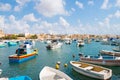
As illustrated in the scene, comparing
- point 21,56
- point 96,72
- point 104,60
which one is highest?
point 21,56

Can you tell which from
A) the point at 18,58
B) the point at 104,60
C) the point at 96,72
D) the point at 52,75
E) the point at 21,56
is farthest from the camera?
the point at 21,56

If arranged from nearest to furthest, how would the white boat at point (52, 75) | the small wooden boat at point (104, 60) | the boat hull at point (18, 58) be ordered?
the white boat at point (52, 75) < the small wooden boat at point (104, 60) < the boat hull at point (18, 58)

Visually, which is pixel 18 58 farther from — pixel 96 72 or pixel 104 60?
pixel 96 72

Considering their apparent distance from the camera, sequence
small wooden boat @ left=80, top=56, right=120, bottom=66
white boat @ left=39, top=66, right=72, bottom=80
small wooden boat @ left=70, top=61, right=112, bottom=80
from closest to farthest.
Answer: white boat @ left=39, top=66, right=72, bottom=80
small wooden boat @ left=70, top=61, right=112, bottom=80
small wooden boat @ left=80, top=56, right=120, bottom=66

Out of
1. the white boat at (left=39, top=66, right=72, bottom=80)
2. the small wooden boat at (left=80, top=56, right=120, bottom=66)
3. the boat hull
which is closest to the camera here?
the white boat at (left=39, top=66, right=72, bottom=80)

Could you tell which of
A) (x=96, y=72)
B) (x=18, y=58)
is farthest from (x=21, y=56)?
(x=96, y=72)

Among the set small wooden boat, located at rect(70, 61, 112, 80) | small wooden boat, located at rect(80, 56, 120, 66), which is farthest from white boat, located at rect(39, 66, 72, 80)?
small wooden boat, located at rect(80, 56, 120, 66)

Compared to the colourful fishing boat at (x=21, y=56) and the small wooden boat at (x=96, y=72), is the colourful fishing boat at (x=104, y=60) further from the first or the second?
the colourful fishing boat at (x=21, y=56)

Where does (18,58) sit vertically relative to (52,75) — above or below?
above

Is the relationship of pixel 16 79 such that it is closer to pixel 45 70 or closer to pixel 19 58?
pixel 45 70

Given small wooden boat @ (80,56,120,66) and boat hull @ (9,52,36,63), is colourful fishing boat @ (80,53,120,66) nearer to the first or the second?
small wooden boat @ (80,56,120,66)

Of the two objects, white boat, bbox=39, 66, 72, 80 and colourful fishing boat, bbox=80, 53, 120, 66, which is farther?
colourful fishing boat, bbox=80, 53, 120, 66

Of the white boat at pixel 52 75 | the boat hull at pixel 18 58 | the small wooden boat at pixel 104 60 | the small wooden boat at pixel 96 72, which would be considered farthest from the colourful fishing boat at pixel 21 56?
the white boat at pixel 52 75

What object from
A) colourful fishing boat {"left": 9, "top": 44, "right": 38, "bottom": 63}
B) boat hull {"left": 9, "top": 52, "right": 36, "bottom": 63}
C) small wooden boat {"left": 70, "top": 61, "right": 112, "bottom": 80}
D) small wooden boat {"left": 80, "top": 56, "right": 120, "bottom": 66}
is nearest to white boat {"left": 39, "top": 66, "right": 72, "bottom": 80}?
small wooden boat {"left": 70, "top": 61, "right": 112, "bottom": 80}
